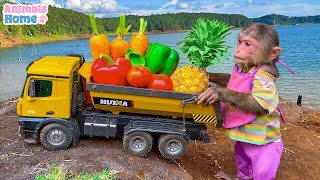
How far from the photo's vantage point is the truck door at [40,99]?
5.69 meters

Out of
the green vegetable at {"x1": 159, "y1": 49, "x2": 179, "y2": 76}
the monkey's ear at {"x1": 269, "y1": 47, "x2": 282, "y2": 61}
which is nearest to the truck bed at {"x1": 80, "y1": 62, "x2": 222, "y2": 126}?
the green vegetable at {"x1": 159, "y1": 49, "x2": 179, "y2": 76}

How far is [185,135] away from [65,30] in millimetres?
43036

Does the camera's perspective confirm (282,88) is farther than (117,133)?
Yes

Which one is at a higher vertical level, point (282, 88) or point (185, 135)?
point (185, 135)

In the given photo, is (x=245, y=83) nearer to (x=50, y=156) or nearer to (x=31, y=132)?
(x=50, y=156)

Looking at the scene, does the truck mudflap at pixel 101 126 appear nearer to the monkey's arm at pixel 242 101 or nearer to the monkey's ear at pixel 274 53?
the monkey's arm at pixel 242 101

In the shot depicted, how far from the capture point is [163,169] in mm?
5387

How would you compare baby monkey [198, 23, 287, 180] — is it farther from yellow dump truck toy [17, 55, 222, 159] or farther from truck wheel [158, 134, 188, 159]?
truck wheel [158, 134, 188, 159]

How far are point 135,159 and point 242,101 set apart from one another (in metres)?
1.75

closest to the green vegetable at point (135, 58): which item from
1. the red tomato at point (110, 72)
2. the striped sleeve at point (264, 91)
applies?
the red tomato at point (110, 72)

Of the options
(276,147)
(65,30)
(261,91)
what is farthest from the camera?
(65,30)

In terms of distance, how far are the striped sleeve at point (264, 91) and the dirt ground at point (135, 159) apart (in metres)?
1.52

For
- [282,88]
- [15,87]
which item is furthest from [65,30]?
[282,88]

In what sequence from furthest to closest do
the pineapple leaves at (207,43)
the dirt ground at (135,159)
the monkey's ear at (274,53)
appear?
the pineapple leaves at (207,43)
the dirt ground at (135,159)
the monkey's ear at (274,53)
